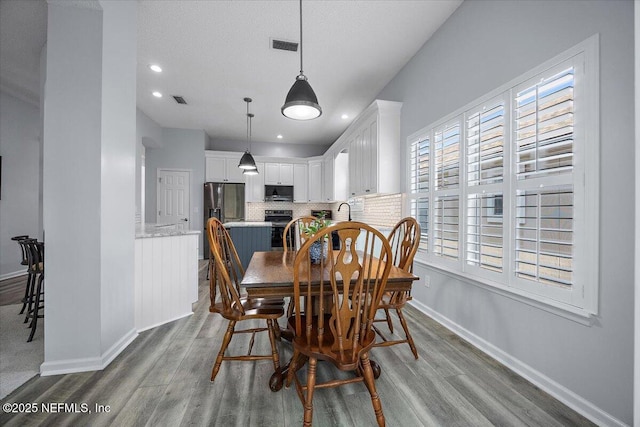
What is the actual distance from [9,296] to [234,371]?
3.64 metres

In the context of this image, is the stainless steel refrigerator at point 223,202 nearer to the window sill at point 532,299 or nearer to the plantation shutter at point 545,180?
A: the window sill at point 532,299

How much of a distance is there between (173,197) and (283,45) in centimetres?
446

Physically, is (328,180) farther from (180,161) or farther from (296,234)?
(296,234)

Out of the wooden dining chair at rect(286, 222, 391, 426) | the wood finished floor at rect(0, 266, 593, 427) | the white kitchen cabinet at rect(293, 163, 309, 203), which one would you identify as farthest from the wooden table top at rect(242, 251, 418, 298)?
the white kitchen cabinet at rect(293, 163, 309, 203)

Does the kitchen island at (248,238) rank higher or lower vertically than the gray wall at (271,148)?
lower

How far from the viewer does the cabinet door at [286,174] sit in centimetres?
676

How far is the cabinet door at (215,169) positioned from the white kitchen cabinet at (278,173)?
1.00m

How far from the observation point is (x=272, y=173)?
671 centimetres

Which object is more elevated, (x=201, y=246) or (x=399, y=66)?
Result: (x=399, y=66)

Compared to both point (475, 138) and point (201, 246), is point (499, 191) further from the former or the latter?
point (201, 246)

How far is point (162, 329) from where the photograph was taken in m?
2.48

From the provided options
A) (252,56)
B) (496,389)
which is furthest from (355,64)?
(496,389)

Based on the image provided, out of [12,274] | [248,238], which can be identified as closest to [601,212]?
[248,238]

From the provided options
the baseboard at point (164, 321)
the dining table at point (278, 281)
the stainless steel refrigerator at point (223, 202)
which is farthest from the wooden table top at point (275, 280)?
the stainless steel refrigerator at point (223, 202)
